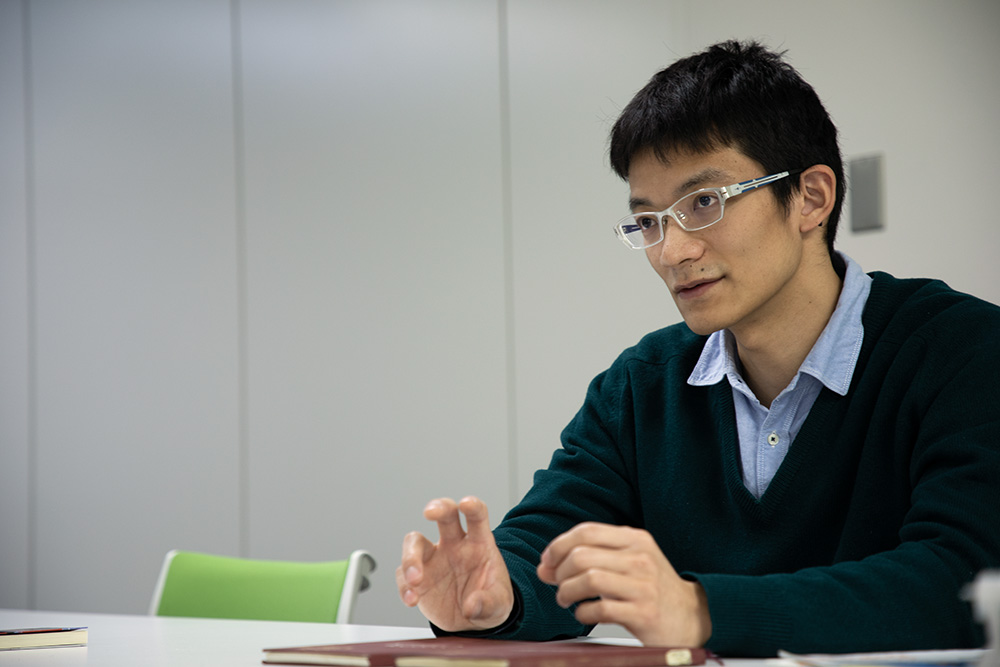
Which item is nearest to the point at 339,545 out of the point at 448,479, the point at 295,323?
the point at 448,479

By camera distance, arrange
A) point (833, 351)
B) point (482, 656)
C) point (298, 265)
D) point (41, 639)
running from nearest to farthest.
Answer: point (482, 656) < point (41, 639) < point (833, 351) < point (298, 265)

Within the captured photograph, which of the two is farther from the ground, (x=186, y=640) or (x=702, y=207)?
(x=702, y=207)

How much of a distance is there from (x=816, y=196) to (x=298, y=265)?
99.6 inches

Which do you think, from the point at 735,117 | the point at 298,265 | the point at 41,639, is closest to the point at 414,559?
the point at 41,639

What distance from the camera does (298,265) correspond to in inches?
148

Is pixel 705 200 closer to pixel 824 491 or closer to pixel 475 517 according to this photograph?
pixel 824 491

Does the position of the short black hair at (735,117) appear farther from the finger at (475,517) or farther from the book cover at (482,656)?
the book cover at (482,656)

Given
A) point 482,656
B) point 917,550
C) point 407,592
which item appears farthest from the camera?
point 407,592

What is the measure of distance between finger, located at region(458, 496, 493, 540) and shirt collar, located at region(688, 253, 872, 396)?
1.67 feet

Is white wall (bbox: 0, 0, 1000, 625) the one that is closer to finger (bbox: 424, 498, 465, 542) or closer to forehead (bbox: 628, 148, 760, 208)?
forehead (bbox: 628, 148, 760, 208)

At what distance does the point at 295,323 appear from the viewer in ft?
12.4

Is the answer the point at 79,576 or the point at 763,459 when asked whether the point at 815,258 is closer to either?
the point at 763,459

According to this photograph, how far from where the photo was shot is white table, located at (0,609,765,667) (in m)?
1.14

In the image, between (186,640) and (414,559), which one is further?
(186,640)
